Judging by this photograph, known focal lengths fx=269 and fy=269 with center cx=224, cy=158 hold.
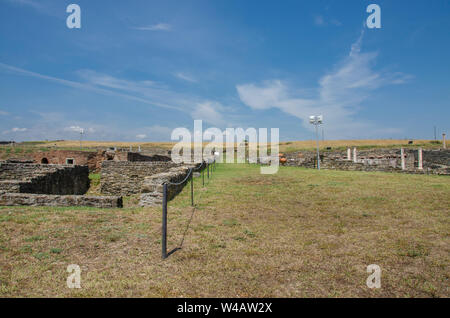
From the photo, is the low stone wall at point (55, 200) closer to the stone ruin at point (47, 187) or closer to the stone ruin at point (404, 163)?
the stone ruin at point (47, 187)

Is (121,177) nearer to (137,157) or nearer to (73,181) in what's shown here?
(73,181)

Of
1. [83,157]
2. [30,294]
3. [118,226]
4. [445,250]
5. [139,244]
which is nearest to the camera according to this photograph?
[30,294]

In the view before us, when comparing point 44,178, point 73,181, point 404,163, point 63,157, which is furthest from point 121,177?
point 404,163

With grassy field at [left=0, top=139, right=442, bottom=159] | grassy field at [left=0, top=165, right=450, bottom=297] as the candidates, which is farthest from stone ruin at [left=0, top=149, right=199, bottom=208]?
grassy field at [left=0, top=139, right=442, bottom=159]

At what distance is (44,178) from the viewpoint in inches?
480

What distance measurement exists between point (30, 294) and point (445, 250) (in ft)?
21.3

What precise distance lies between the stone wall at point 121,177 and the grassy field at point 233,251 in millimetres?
9557

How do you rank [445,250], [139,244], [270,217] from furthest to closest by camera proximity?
[270,217], [139,244], [445,250]

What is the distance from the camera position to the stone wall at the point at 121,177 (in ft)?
56.3

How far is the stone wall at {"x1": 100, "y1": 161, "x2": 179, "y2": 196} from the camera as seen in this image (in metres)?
17.2

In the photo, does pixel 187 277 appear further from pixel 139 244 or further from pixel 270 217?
pixel 270 217

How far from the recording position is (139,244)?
5230 millimetres

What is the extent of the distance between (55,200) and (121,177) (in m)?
8.85
